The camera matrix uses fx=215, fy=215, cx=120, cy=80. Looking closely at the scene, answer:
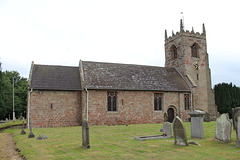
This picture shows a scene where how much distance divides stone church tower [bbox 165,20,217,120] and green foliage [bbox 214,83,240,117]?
1091cm

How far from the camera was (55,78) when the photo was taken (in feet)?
88.6

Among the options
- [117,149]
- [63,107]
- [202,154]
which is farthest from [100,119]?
[202,154]

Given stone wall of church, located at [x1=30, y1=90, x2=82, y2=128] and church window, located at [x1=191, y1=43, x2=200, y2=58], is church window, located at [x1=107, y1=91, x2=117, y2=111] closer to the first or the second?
stone wall of church, located at [x1=30, y1=90, x2=82, y2=128]

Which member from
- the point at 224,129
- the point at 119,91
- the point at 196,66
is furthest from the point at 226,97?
the point at 224,129

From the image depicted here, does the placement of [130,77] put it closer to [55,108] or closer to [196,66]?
[55,108]

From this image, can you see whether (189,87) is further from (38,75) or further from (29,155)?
(29,155)

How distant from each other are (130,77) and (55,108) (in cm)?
1073

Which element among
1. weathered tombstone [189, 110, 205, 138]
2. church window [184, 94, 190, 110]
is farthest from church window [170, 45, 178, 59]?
weathered tombstone [189, 110, 205, 138]

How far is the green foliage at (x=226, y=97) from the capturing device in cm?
4571

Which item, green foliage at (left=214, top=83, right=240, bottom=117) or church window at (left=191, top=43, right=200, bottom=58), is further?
green foliage at (left=214, top=83, right=240, bottom=117)

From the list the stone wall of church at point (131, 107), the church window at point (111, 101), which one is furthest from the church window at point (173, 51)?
the church window at point (111, 101)

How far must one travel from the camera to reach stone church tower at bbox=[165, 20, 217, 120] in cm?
3359

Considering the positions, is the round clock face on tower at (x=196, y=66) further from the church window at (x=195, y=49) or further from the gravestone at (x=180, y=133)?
the gravestone at (x=180, y=133)

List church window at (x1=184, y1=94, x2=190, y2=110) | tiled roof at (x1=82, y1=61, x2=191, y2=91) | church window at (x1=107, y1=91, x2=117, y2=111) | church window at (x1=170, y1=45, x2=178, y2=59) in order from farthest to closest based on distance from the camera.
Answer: church window at (x1=170, y1=45, x2=178, y2=59), church window at (x1=184, y1=94, x2=190, y2=110), tiled roof at (x1=82, y1=61, x2=191, y2=91), church window at (x1=107, y1=91, x2=117, y2=111)
